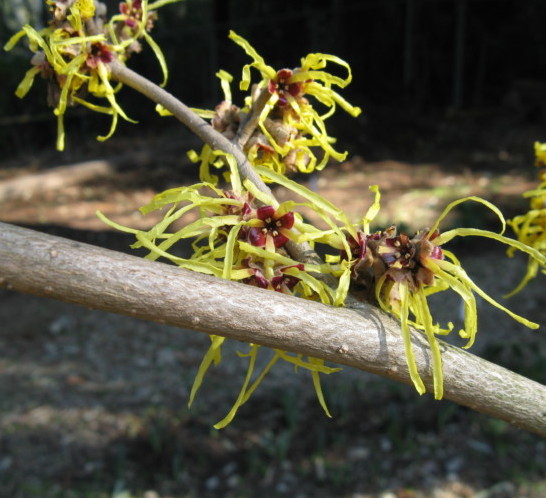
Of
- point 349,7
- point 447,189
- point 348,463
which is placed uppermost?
point 349,7

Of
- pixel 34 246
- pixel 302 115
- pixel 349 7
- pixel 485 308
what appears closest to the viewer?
pixel 34 246

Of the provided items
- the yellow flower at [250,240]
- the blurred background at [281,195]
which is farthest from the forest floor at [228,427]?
the yellow flower at [250,240]

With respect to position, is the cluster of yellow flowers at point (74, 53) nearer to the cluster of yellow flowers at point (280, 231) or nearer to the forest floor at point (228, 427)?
the cluster of yellow flowers at point (280, 231)

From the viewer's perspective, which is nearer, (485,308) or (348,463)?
(348,463)

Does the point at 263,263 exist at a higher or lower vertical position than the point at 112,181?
higher

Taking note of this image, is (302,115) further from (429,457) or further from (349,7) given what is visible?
(349,7)

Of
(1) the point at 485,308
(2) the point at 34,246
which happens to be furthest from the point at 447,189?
(2) the point at 34,246

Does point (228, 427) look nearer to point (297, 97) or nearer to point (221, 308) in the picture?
point (297, 97)

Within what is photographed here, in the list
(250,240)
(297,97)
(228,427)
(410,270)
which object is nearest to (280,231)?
(250,240)
